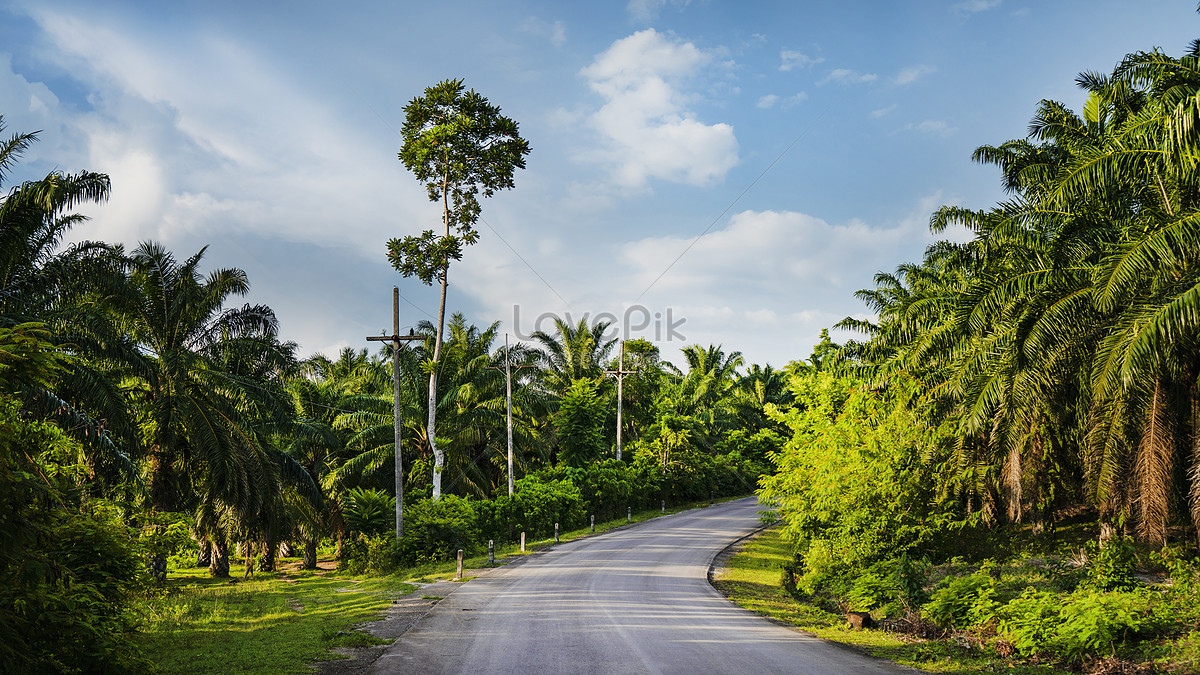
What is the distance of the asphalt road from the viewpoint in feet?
32.5

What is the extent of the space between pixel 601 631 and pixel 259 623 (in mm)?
6909

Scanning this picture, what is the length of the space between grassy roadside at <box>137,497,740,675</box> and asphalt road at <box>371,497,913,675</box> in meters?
1.32

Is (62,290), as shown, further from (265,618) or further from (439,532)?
(439,532)

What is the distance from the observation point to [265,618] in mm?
14664

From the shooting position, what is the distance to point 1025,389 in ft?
48.5

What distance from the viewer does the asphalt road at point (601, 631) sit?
990 cm

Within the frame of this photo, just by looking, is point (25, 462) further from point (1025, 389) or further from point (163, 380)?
point (1025, 389)

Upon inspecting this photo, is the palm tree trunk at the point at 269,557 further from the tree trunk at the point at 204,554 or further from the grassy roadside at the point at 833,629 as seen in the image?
the grassy roadside at the point at 833,629

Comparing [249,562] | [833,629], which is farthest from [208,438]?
[833,629]

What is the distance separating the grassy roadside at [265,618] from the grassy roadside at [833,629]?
7.73 m

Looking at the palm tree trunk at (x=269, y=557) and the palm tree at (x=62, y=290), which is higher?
the palm tree at (x=62, y=290)

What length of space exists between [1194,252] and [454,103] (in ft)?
87.1

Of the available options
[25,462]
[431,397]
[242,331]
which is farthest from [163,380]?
[25,462]

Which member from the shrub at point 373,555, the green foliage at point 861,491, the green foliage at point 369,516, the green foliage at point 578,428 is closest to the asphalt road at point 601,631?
the green foliage at point 861,491
